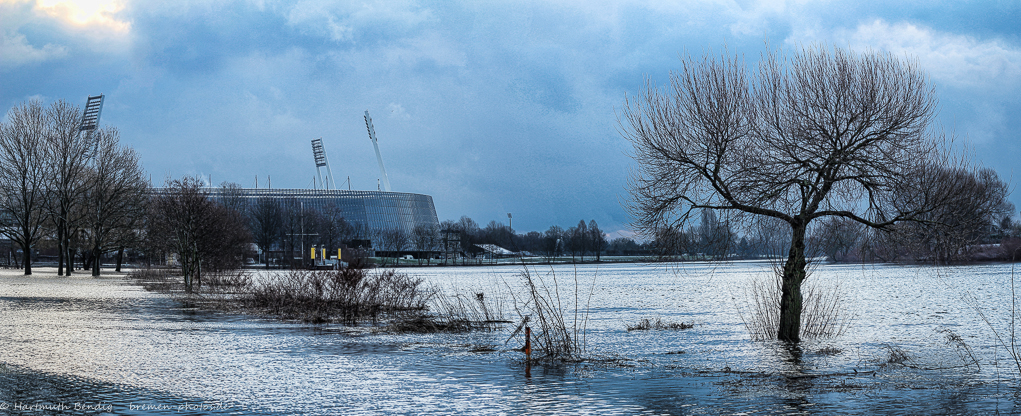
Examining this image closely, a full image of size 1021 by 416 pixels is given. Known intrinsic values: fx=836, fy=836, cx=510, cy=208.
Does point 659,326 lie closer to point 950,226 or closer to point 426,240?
point 950,226

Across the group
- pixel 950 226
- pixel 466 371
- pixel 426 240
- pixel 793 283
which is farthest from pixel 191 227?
pixel 426 240

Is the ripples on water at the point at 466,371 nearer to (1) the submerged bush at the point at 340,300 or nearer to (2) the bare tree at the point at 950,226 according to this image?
(2) the bare tree at the point at 950,226

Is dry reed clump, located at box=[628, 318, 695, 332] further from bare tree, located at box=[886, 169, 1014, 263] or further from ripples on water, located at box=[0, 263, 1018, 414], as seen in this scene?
bare tree, located at box=[886, 169, 1014, 263]

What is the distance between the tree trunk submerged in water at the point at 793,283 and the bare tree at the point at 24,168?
59504 mm

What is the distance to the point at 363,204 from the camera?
16912 centimetres

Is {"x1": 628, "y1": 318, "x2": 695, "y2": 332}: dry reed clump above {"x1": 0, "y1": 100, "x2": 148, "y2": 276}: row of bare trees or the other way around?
the other way around

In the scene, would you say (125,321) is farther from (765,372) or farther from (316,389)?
(765,372)

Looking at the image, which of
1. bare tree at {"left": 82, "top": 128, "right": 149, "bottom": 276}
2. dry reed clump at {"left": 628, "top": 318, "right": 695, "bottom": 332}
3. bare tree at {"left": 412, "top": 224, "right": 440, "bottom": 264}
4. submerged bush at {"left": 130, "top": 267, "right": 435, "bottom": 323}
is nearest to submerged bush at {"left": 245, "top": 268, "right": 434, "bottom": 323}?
submerged bush at {"left": 130, "top": 267, "right": 435, "bottom": 323}

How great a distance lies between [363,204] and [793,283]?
156m

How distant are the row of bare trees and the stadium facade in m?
93.9

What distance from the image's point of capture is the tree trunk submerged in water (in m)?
17.3

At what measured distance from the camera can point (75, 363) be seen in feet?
48.5

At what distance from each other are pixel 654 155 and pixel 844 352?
584cm

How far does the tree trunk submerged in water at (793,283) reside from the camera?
17266 millimetres
